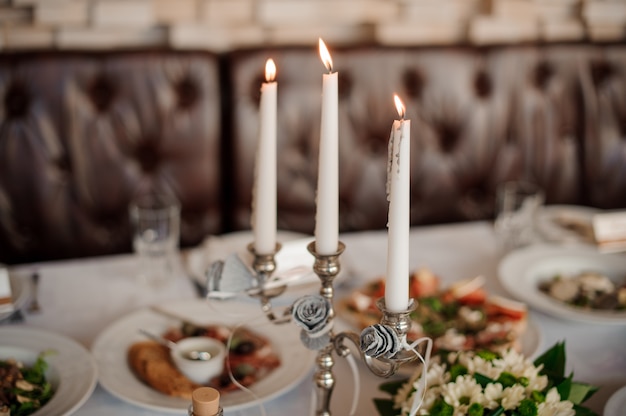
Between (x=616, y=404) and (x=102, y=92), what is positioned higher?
(x=102, y=92)

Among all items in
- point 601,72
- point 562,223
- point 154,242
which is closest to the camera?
point 154,242

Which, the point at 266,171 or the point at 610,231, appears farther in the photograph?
the point at 610,231

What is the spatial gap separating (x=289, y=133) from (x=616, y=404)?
1.16 m

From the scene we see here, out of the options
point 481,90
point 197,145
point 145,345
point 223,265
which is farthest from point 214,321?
point 481,90

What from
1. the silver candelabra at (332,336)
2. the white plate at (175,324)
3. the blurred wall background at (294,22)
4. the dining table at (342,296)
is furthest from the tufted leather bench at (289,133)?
the silver candelabra at (332,336)

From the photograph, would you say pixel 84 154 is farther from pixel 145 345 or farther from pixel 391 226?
pixel 391 226

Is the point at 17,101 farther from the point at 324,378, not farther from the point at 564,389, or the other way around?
the point at 564,389

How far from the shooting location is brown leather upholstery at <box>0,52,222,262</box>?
177 cm

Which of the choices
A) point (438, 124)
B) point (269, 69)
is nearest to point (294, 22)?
point (438, 124)

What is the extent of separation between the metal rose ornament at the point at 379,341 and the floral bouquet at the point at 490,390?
0.09 m

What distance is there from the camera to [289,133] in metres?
1.96

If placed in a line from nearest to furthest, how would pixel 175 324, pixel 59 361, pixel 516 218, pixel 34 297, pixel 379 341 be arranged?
1. pixel 379 341
2. pixel 59 361
3. pixel 175 324
4. pixel 34 297
5. pixel 516 218

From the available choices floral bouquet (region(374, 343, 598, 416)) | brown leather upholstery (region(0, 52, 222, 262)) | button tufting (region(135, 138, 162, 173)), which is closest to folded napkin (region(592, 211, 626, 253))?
floral bouquet (region(374, 343, 598, 416))

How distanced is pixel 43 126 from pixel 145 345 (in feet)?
2.77
